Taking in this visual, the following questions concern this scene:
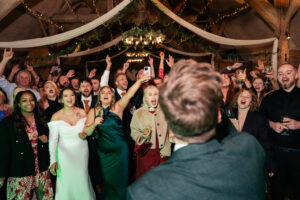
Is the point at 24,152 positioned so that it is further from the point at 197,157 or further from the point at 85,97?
the point at 197,157

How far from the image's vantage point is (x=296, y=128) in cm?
224

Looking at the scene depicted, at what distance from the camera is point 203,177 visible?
0.71 m

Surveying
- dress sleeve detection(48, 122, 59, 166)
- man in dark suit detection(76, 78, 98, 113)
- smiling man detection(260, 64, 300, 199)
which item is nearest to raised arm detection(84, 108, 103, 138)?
dress sleeve detection(48, 122, 59, 166)

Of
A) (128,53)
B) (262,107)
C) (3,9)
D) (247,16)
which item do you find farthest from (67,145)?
(247,16)

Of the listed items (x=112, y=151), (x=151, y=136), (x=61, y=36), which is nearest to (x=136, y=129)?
(x=151, y=136)

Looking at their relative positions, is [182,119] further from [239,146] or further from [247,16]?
[247,16]

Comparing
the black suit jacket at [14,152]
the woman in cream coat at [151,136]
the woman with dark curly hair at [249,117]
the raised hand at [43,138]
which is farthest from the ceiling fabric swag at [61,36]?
the woman with dark curly hair at [249,117]

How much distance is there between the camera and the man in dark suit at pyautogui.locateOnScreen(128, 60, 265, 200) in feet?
2.31

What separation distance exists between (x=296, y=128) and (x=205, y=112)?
200cm

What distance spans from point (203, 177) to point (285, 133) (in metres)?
2.09

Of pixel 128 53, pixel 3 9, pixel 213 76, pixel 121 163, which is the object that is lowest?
pixel 121 163

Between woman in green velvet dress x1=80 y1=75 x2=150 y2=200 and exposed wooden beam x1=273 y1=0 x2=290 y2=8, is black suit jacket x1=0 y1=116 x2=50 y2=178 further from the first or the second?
exposed wooden beam x1=273 y1=0 x2=290 y2=8

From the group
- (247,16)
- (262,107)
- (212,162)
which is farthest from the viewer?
(247,16)

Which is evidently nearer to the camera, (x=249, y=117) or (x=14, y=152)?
(x=14, y=152)
